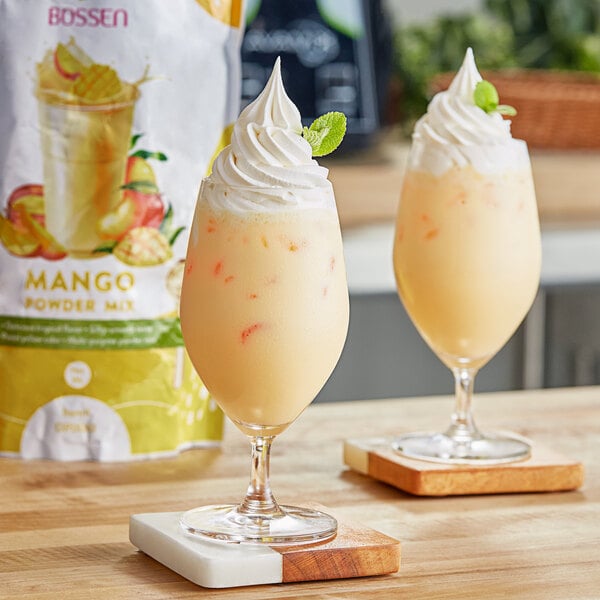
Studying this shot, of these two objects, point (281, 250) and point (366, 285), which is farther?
point (366, 285)

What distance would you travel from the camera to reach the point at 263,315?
80 centimetres

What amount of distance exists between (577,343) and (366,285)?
54 centimetres

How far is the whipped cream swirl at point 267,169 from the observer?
802mm

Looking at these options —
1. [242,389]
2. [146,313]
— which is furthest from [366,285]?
[242,389]

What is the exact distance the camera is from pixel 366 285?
7.50ft

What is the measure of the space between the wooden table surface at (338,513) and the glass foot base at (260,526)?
34 millimetres

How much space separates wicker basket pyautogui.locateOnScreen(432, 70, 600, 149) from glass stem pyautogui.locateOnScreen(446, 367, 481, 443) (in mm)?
1523

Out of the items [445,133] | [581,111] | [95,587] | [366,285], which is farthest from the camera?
[581,111]

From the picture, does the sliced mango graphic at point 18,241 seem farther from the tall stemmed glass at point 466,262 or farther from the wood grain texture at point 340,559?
the wood grain texture at point 340,559

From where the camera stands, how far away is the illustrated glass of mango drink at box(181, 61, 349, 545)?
2.64 ft

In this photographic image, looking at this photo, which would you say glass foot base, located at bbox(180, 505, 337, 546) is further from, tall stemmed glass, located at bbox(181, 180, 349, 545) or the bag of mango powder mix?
the bag of mango powder mix

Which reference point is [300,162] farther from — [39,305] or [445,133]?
[39,305]

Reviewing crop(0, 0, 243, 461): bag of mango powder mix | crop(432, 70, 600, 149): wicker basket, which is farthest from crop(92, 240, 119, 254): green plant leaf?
crop(432, 70, 600, 149): wicker basket

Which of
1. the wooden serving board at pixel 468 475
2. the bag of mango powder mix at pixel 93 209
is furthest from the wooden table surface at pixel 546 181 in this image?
the wooden serving board at pixel 468 475
